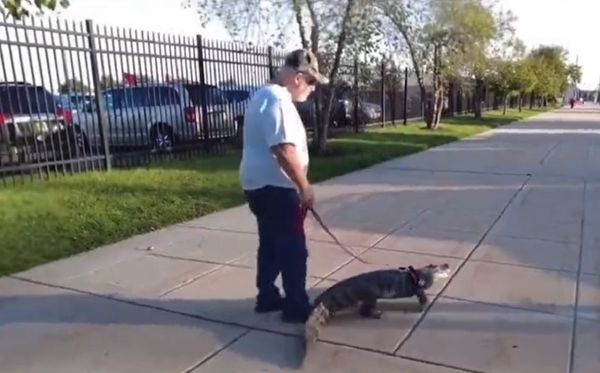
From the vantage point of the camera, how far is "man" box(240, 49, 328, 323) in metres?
3.12

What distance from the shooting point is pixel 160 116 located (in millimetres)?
10570

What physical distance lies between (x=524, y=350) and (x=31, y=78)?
717 centimetres

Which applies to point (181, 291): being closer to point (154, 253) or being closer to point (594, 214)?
point (154, 253)

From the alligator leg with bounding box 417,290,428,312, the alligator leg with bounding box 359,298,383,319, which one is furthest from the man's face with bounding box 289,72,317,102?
the alligator leg with bounding box 417,290,428,312

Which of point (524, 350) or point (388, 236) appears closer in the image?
point (524, 350)

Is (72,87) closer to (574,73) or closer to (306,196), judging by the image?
(306,196)

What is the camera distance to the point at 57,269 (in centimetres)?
467

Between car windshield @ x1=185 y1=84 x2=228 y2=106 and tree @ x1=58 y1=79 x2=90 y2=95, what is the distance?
2.57 metres

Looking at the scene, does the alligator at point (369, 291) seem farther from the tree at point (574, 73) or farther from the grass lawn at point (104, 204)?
the tree at point (574, 73)

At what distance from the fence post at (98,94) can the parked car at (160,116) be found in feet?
0.26

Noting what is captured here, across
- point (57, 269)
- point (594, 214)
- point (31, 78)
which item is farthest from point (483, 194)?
point (31, 78)

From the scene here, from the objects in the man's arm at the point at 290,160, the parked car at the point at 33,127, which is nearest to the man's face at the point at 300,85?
the man's arm at the point at 290,160

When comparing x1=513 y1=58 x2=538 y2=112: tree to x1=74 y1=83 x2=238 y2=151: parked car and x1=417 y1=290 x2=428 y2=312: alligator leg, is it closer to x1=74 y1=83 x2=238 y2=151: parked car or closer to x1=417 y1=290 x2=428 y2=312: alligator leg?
x1=74 y1=83 x2=238 y2=151: parked car

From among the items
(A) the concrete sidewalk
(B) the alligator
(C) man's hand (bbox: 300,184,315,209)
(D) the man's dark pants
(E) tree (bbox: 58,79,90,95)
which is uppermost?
(E) tree (bbox: 58,79,90,95)
